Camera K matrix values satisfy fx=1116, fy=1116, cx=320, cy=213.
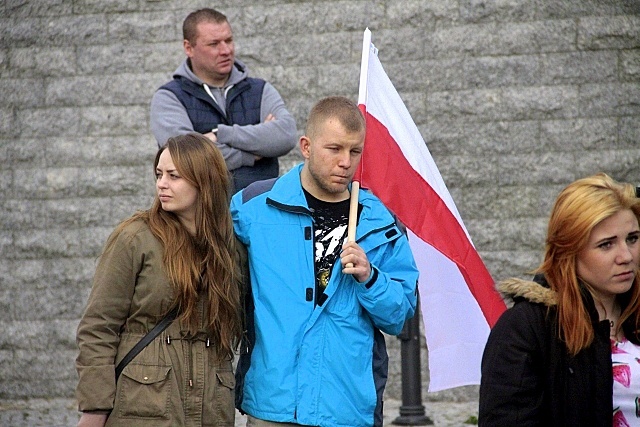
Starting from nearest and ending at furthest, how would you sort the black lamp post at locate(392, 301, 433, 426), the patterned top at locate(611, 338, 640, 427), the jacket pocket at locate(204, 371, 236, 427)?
the patterned top at locate(611, 338, 640, 427) → the jacket pocket at locate(204, 371, 236, 427) → the black lamp post at locate(392, 301, 433, 426)

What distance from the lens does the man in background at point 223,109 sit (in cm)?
593

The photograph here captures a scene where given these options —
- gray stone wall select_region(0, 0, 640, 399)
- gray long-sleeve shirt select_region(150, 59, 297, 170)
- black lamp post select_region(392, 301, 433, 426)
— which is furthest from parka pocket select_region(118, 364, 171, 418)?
gray stone wall select_region(0, 0, 640, 399)

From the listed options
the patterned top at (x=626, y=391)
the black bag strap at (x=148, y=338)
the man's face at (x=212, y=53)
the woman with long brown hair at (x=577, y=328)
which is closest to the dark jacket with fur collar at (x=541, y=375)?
the woman with long brown hair at (x=577, y=328)

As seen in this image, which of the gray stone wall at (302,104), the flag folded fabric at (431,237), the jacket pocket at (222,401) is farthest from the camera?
the gray stone wall at (302,104)

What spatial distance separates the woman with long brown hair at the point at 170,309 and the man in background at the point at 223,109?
1.68m

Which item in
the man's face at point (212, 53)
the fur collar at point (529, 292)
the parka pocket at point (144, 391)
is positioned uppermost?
the man's face at point (212, 53)

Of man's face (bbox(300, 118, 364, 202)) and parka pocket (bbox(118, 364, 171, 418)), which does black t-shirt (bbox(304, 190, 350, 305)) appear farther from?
parka pocket (bbox(118, 364, 171, 418))

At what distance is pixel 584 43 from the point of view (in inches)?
321

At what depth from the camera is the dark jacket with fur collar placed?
321cm

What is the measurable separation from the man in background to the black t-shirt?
5.54 ft

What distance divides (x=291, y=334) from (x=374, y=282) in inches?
14.1

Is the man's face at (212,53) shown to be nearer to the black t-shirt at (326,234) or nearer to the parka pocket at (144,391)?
the black t-shirt at (326,234)

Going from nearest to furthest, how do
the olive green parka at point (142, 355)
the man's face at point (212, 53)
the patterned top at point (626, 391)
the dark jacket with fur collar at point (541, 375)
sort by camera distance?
1. the dark jacket with fur collar at point (541, 375)
2. the patterned top at point (626, 391)
3. the olive green parka at point (142, 355)
4. the man's face at point (212, 53)

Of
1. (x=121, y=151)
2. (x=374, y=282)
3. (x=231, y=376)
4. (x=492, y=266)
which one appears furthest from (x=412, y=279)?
(x=121, y=151)
